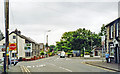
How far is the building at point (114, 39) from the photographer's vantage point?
2698 cm

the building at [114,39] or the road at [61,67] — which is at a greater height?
the building at [114,39]

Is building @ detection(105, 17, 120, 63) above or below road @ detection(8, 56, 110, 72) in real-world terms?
above

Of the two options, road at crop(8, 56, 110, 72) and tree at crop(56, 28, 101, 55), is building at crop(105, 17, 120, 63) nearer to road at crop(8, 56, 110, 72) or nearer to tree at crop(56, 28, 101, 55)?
road at crop(8, 56, 110, 72)

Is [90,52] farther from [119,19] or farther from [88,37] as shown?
[119,19]

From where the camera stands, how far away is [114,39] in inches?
1104

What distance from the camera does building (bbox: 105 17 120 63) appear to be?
26981 mm

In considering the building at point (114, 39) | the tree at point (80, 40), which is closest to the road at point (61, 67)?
the building at point (114, 39)

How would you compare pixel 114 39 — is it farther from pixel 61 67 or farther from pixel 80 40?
pixel 80 40

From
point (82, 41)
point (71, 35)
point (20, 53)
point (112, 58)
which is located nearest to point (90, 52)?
point (82, 41)

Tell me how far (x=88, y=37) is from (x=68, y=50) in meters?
9.41

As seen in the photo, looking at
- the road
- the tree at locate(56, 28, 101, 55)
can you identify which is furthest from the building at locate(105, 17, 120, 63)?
the tree at locate(56, 28, 101, 55)

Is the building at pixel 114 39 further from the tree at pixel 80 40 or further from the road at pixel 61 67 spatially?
the tree at pixel 80 40

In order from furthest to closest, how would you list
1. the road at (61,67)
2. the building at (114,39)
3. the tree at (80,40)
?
the tree at (80,40) < the building at (114,39) < the road at (61,67)

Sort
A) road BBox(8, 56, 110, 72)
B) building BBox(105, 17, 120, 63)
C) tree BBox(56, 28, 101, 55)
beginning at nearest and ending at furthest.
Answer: road BBox(8, 56, 110, 72)
building BBox(105, 17, 120, 63)
tree BBox(56, 28, 101, 55)
